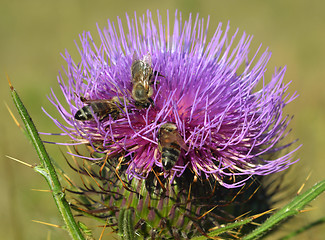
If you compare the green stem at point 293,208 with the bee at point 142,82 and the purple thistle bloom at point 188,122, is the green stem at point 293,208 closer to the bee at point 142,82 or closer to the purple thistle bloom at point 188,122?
the purple thistle bloom at point 188,122

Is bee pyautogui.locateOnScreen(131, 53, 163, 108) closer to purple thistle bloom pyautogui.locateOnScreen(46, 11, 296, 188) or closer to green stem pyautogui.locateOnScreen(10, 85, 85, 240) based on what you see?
purple thistle bloom pyautogui.locateOnScreen(46, 11, 296, 188)

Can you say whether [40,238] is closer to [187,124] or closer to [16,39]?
[187,124]

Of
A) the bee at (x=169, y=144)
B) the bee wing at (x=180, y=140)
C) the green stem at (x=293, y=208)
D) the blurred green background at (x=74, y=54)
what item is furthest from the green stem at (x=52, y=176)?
Result: the blurred green background at (x=74, y=54)

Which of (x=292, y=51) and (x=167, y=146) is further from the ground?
(x=292, y=51)

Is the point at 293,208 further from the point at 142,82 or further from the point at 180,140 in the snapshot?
the point at 142,82

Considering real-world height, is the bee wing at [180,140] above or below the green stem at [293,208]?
above

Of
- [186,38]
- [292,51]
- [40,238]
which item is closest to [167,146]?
[186,38]
